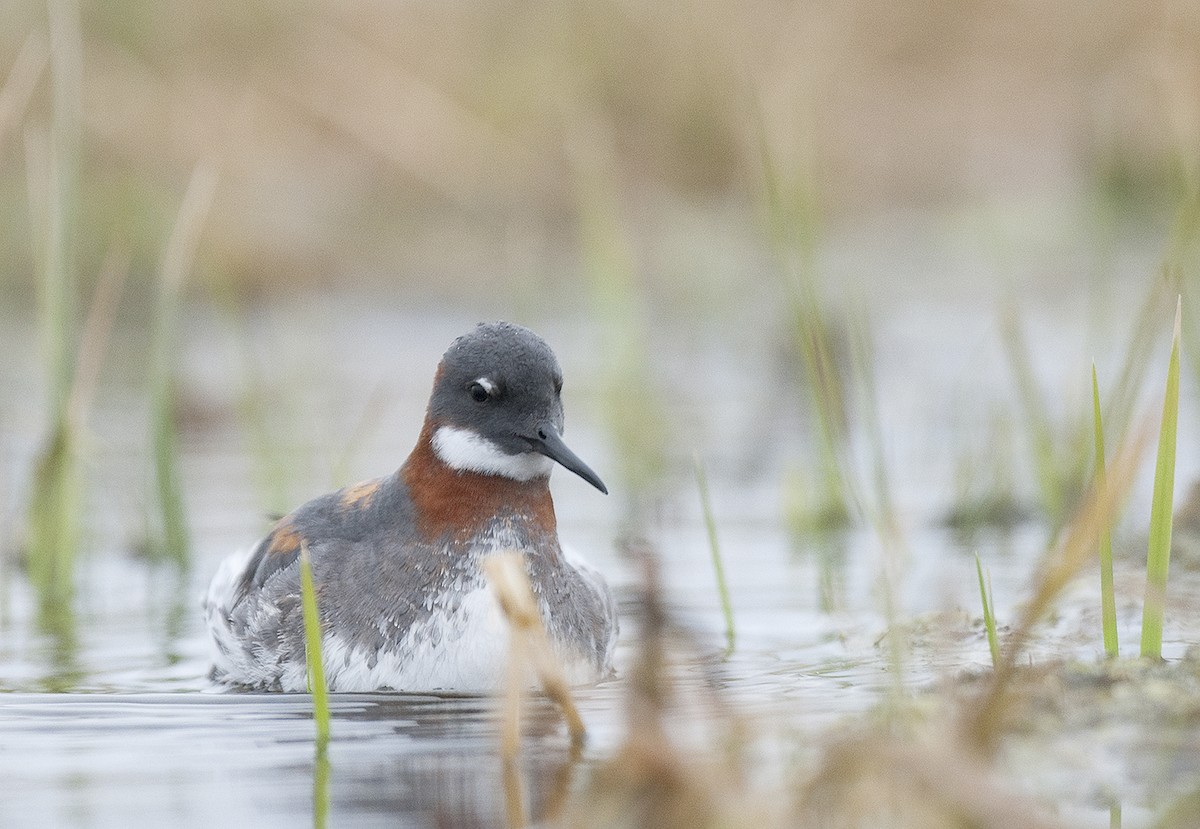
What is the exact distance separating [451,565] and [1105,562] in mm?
1867

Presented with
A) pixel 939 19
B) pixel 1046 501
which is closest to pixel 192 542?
pixel 1046 501

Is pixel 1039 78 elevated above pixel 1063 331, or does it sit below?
above

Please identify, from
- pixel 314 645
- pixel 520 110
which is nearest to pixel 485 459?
pixel 314 645

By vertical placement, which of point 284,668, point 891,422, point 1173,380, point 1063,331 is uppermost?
point 1063,331

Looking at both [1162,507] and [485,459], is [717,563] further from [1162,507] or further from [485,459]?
[1162,507]

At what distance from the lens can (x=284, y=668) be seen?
5285 millimetres

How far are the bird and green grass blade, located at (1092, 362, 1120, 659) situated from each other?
1433 mm

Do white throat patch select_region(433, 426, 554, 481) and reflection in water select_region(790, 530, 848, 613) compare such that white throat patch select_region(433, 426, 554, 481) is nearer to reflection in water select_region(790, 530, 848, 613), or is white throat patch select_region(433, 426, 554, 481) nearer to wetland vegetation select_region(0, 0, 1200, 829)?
wetland vegetation select_region(0, 0, 1200, 829)

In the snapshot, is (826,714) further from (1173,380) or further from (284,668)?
(284,668)

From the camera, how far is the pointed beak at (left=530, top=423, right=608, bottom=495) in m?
5.09

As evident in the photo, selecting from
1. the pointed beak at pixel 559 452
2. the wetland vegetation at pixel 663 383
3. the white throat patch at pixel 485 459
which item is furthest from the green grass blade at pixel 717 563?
the white throat patch at pixel 485 459

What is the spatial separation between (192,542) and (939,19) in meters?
11.4

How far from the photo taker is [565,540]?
24.4 feet

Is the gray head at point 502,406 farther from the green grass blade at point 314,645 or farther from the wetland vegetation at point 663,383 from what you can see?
the green grass blade at point 314,645
